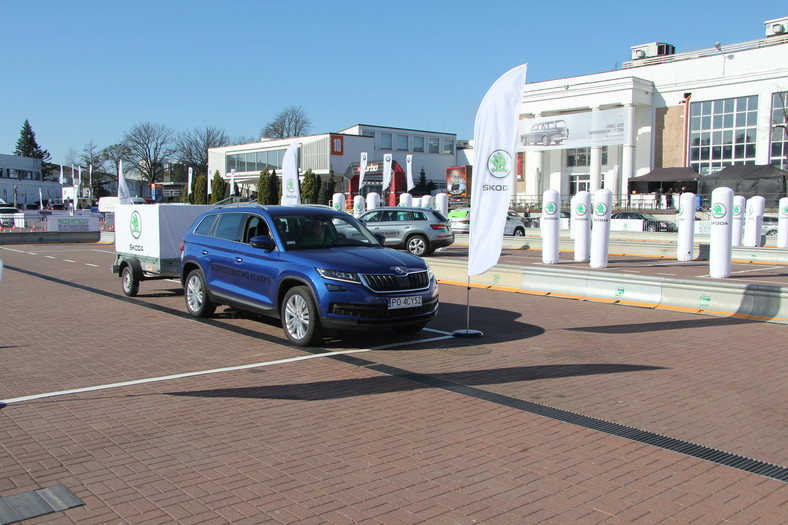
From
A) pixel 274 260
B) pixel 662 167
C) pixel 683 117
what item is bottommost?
pixel 274 260

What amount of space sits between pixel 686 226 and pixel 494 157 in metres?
13.9

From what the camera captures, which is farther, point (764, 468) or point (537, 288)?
point (537, 288)

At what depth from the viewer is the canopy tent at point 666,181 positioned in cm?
4416

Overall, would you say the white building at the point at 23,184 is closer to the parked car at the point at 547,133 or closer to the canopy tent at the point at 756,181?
the parked car at the point at 547,133

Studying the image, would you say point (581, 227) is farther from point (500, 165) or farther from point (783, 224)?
point (500, 165)

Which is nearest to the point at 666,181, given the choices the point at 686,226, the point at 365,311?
the point at 686,226

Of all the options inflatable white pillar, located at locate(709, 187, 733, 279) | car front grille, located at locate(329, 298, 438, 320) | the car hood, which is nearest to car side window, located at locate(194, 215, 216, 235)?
the car hood

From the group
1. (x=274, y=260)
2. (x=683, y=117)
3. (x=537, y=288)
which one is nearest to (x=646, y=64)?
(x=683, y=117)

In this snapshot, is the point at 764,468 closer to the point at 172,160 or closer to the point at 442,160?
the point at 442,160

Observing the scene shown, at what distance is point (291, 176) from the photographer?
21438 millimetres

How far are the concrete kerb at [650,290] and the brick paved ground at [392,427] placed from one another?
64 centimetres

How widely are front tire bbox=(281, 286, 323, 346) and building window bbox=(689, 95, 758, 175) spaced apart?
47382 millimetres

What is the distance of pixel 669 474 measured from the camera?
4.29 meters

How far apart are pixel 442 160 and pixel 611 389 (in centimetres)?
7302
